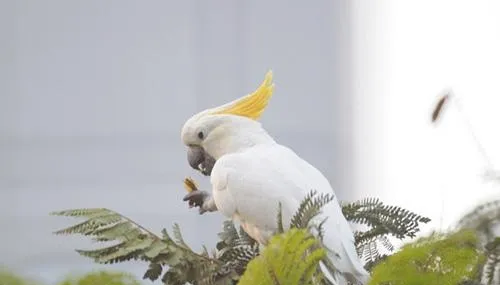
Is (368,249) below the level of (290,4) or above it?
below

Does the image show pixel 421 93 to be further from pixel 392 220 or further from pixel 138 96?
pixel 392 220

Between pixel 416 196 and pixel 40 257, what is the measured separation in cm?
125

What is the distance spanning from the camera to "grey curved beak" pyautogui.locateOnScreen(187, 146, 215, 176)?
5.84ft

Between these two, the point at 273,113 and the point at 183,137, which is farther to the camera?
the point at 273,113

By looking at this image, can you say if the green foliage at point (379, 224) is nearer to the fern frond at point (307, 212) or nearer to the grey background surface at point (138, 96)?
the fern frond at point (307, 212)

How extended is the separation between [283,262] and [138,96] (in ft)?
8.07

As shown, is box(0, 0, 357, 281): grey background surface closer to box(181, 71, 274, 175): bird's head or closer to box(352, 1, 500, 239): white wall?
box(352, 1, 500, 239): white wall

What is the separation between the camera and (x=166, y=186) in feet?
11.3

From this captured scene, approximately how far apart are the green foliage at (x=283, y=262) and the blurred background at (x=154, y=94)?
214 centimetres

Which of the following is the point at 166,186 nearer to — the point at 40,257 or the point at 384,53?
the point at 40,257

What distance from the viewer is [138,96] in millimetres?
3498

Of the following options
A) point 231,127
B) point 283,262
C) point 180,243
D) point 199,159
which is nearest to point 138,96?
point 199,159

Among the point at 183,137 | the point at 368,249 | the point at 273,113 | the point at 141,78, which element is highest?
the point at 141,78

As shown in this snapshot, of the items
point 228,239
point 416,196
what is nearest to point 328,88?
point 416,196
